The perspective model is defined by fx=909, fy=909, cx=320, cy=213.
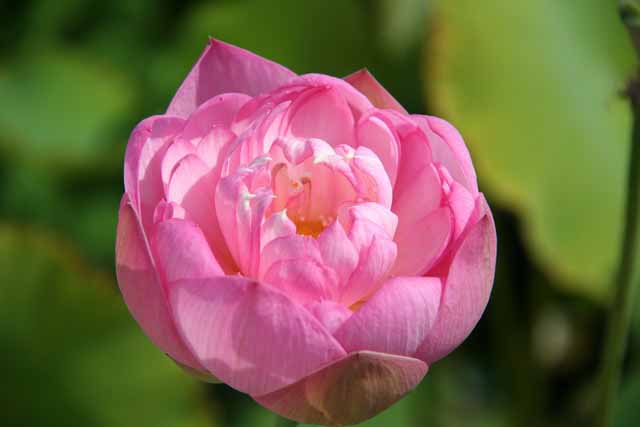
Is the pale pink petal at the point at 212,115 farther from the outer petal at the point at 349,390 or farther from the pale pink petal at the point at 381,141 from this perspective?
the outer petal at the point at 349,390

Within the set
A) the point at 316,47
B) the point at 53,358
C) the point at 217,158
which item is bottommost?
the point at 53,358

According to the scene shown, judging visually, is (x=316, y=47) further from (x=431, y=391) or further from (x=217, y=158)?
(x=217, y=158)

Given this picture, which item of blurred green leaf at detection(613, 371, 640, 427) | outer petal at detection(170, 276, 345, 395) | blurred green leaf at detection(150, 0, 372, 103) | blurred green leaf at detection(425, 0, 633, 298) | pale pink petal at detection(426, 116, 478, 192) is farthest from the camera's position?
blurred green leaf at detection(150, 0, 372, 103)

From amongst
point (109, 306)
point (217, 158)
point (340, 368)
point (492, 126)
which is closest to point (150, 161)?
point (217, 158)

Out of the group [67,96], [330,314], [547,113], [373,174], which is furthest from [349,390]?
[67,96]

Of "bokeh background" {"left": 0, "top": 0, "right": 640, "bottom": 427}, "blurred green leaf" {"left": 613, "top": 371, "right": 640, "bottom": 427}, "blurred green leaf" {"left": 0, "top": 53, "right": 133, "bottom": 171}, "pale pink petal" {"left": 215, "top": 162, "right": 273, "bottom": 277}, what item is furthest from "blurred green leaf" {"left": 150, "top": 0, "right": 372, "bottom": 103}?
"pale pink petal" {"left": 215, "top": 162, "right": 273, "bottom": 277}

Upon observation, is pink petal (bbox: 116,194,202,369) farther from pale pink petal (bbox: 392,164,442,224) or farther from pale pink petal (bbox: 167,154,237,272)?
pale pink petal (bbox: 392,164,442,224)

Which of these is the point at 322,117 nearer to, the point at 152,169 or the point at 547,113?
the point at 152,169
